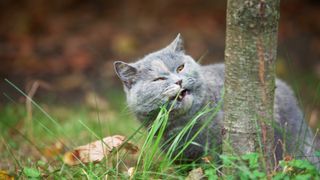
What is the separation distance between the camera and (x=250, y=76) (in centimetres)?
259

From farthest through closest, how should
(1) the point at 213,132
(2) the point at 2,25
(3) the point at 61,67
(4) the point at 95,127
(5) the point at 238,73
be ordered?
(2) the point at 2,25 → (3) the point at 61,67 → (4) the point at 95,127 → (1) the point at 213,132 → (5) the point at 238,73

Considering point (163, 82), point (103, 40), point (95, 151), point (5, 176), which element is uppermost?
point (103, 40)

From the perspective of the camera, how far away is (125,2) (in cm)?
790

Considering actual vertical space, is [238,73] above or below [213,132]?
above

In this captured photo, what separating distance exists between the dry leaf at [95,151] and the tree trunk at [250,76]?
601 mm

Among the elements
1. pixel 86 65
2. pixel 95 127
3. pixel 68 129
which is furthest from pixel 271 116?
pixel 86 65

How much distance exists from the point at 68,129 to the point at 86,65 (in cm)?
253

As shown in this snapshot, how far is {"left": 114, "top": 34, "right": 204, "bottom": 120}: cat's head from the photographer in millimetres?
3137

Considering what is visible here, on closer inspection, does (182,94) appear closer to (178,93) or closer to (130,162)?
(178,93)

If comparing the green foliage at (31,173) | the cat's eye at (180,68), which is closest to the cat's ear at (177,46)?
the cat's eye at (180,68)

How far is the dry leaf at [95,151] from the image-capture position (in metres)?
2.96

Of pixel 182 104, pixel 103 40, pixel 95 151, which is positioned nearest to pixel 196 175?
pixel 182 104

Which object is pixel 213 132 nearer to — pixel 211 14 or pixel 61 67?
pixel 61 67

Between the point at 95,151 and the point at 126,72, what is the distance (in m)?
0.59
